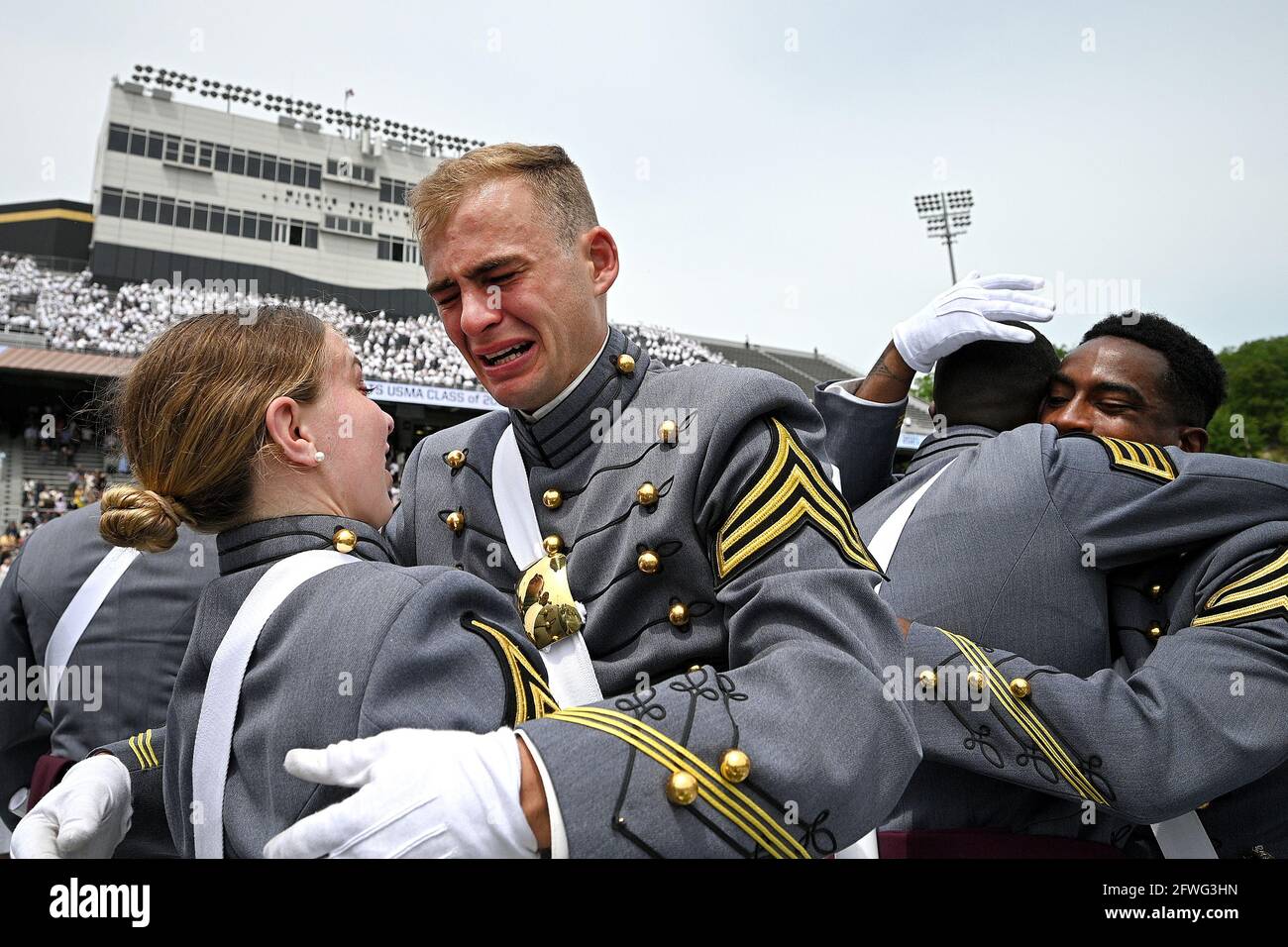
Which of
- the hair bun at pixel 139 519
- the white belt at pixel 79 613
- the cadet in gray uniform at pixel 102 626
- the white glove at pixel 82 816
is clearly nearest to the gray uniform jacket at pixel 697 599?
the hair bun at pixel 139 519

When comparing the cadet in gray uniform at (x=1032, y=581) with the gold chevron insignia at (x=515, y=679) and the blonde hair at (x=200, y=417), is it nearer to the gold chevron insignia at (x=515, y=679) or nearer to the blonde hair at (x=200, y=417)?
the gold chevron insignia at (x=515, y=679)

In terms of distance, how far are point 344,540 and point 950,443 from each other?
1.86m

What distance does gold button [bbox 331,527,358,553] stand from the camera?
5.90ft

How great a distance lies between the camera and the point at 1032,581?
2.43m

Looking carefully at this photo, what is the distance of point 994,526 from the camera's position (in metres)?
2.48

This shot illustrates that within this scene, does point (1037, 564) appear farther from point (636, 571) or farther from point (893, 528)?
point (636, 571)

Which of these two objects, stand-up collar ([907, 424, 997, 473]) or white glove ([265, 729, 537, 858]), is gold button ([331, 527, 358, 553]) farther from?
stand-up collar ([907, 424, 997, 473])

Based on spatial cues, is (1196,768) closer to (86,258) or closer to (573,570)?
(573,570)

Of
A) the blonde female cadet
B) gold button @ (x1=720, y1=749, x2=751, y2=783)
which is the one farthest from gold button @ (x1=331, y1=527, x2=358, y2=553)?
gold button @ (x1=720, y1=749, x2=751, y2=783)

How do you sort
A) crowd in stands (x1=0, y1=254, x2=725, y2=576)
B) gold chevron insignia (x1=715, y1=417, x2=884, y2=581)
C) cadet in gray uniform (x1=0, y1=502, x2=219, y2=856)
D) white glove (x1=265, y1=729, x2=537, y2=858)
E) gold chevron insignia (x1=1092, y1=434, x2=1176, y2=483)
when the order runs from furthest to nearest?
Result: 1. crowd in stands (x1=0, y1=254, x2=725, y2=576)
2. cadet in gray uniform (x1=0, y1=502, x2=219, y2=856)
3. gold chevron insignia (x1=1092, y1=434, x2=1176, y2=483)
4. gold chevron insignia (x1=715, y1=417, x2=884, y2=581)
5. white glove (x1=265, y1=729, x2=537, y2=858)

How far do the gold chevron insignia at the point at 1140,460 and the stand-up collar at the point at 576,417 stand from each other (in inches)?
48.7

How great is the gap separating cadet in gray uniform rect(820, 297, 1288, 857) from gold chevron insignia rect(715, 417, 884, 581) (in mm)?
687

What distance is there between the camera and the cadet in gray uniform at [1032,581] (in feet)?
7.34

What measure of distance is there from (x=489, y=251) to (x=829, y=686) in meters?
1.24
